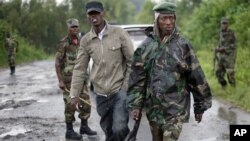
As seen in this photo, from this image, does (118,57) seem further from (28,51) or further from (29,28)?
(29,28)

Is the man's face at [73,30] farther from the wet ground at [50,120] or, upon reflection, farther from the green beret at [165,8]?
the green beret at [165,8]

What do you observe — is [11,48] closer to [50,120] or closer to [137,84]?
[50,120]

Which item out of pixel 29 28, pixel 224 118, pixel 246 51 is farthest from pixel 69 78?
pixel 29 28

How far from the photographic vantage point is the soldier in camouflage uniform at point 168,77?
14.6 feet

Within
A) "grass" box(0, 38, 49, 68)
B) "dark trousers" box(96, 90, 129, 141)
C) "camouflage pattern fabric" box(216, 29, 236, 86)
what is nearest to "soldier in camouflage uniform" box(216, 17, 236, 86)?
"camouflage pattern fabric" box(216, 29, 236, 86)

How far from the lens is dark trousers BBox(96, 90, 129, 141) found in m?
5.45

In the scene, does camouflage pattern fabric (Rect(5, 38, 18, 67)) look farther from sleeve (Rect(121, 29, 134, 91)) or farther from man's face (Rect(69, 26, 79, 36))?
sleeve (Rect(121, 29, 134, 91))

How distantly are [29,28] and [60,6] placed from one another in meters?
9.09

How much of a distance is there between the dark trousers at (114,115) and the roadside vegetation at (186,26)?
15.8 feet

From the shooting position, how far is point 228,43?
1145 centimetres

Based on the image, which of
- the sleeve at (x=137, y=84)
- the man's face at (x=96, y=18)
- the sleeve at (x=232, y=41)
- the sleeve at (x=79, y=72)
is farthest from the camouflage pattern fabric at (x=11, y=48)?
the sleeve at (x=137, y=84)

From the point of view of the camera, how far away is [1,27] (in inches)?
1191

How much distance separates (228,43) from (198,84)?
7171mm

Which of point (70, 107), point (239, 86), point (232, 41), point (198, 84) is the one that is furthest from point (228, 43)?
point (198, 84)
